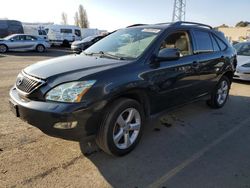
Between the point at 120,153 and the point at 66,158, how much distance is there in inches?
28.6

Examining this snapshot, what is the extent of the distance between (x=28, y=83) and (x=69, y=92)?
0.68 m

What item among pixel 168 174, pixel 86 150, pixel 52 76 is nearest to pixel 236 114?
pixel 168 174

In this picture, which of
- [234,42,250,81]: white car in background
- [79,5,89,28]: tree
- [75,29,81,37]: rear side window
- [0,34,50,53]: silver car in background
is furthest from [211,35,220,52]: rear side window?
[79,5,89,28]: tree

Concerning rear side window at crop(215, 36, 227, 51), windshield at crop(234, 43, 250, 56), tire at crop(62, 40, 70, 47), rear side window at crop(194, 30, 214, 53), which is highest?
rear side window at crop(194, 30, 214, 53)

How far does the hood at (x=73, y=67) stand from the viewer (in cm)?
326

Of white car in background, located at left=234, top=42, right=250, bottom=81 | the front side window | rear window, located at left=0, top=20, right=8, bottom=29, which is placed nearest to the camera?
the front side window

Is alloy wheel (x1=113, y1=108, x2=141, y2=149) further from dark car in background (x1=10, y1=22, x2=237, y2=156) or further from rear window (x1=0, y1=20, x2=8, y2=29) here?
rear window (x1=0, y1=20, x2=8, y2=29)

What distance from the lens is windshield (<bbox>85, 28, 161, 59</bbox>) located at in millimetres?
3958

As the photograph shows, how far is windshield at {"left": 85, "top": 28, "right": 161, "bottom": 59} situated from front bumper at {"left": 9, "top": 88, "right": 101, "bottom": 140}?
3.99 ft

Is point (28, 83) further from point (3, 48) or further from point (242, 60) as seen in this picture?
point (3, 48)

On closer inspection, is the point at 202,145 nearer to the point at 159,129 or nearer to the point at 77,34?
the point at 159,129

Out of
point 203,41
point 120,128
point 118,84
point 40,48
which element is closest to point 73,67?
point 118,84

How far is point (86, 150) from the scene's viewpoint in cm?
373

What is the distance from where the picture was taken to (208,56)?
511 cm
